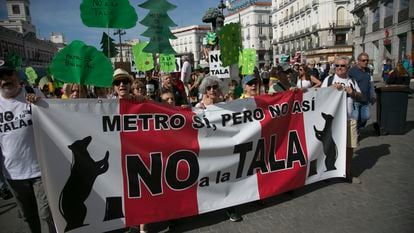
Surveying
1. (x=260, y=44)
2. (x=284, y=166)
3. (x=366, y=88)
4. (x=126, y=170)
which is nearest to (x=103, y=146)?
(x=126, y=170)

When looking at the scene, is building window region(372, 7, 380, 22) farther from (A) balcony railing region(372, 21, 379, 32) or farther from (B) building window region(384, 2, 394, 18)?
(B) building window region(384, 2, 394, 18)

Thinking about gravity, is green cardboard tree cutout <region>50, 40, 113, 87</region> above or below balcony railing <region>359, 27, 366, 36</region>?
below

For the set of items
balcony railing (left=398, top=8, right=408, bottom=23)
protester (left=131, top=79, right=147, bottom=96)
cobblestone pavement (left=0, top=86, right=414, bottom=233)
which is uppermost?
balcony railing (left=398, top=8, right=408, bottom=23)

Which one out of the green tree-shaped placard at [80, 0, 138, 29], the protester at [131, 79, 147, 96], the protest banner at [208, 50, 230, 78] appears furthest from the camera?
Result: the protest banner at [208, 50, 230, 78]

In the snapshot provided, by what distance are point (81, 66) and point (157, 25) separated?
224 cm

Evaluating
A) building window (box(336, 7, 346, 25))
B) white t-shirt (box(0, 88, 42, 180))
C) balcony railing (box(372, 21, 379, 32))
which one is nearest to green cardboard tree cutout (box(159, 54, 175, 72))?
white t-shirt (box(0, 88, 42, 180))

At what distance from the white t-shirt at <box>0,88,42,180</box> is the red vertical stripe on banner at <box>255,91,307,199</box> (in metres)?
2.68

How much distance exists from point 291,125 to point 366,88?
12.1ft

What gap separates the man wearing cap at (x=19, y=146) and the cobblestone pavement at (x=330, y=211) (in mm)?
1166

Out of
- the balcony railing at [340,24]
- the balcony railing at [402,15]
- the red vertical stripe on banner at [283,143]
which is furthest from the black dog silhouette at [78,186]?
the balcony railing at [340,24]

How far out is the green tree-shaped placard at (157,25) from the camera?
5.39 meters

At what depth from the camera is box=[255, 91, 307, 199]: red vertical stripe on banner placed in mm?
4332

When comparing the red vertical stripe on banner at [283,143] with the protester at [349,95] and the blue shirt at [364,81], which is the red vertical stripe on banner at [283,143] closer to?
the protester at [349,95]

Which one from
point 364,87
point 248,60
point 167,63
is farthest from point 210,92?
point 248,60
